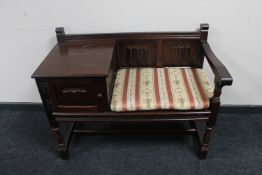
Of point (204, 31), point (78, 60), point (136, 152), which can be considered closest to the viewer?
point (78, 60)

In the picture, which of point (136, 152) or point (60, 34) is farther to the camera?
point (136, 152)

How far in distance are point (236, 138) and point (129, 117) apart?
0.79 meters

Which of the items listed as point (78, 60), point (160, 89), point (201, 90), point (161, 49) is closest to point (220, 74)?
point (201, 90)

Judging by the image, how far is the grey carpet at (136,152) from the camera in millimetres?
1473

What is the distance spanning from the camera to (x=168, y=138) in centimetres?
166

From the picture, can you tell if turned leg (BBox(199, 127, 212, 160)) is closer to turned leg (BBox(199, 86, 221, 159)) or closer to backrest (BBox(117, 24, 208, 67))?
turned leg (BBox(199, 86, 221, 159))

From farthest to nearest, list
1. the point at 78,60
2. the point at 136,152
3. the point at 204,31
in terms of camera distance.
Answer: the point at 136,152 → the point at 204,31 → the point at 78,60

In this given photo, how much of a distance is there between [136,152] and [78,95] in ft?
1.90

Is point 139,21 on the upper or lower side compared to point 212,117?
upper

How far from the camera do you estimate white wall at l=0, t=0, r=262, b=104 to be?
139cm

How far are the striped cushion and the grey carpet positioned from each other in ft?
1.38

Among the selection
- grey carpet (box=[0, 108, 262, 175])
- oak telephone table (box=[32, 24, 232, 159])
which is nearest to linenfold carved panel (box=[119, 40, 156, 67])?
oak telephone table (box=[32, 24, 232, 159])

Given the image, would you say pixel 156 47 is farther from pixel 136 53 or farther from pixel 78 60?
pixel 78 60

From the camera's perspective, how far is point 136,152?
1.57m
